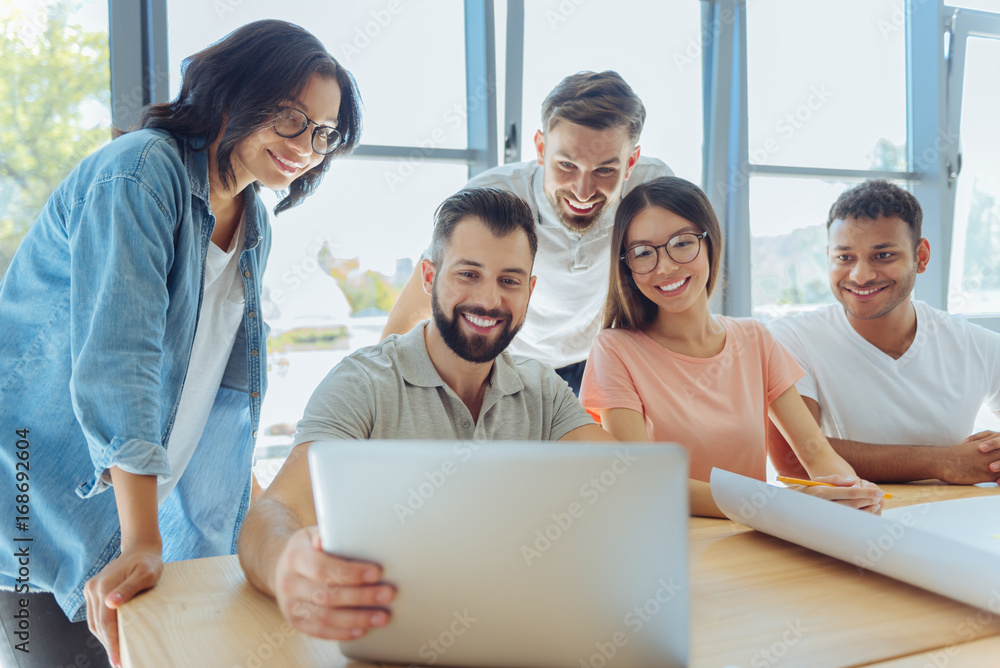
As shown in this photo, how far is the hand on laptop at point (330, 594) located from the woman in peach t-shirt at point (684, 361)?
948 mm

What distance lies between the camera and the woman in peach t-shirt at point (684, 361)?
164 centimetres

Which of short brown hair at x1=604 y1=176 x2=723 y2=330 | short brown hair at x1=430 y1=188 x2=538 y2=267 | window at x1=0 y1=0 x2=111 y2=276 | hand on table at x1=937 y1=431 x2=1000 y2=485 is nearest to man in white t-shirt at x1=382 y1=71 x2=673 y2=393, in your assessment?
short brown hair at x1=604 y1=176 x2=723 y2=330

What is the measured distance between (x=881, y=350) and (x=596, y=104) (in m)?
1.01

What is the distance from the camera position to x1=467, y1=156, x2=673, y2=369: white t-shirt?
83.0 inches

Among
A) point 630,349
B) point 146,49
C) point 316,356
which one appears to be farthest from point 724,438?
point 146,49

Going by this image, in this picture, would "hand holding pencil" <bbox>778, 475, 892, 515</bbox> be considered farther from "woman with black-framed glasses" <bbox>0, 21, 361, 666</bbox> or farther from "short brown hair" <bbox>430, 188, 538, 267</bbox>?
"woman with black-framed glasses" <bbox>0, 21, 361, 666</bbox>

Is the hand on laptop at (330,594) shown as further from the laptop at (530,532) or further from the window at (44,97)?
the window at (44,97)

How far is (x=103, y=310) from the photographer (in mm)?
1083

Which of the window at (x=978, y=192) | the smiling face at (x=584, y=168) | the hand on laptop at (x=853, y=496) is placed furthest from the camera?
the window at (x=978, y=192)

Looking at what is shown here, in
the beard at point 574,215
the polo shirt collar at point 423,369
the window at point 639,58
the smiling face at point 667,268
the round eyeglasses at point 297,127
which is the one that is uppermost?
the window at point 639,58

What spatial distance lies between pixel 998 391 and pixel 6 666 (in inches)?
95.0

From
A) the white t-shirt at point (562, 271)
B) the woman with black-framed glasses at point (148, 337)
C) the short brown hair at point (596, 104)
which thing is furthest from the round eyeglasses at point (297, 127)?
the short brown hair at point (596, 104)

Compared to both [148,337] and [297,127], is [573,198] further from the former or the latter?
[148,337]

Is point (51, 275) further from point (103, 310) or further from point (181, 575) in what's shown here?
point (181, 575)
